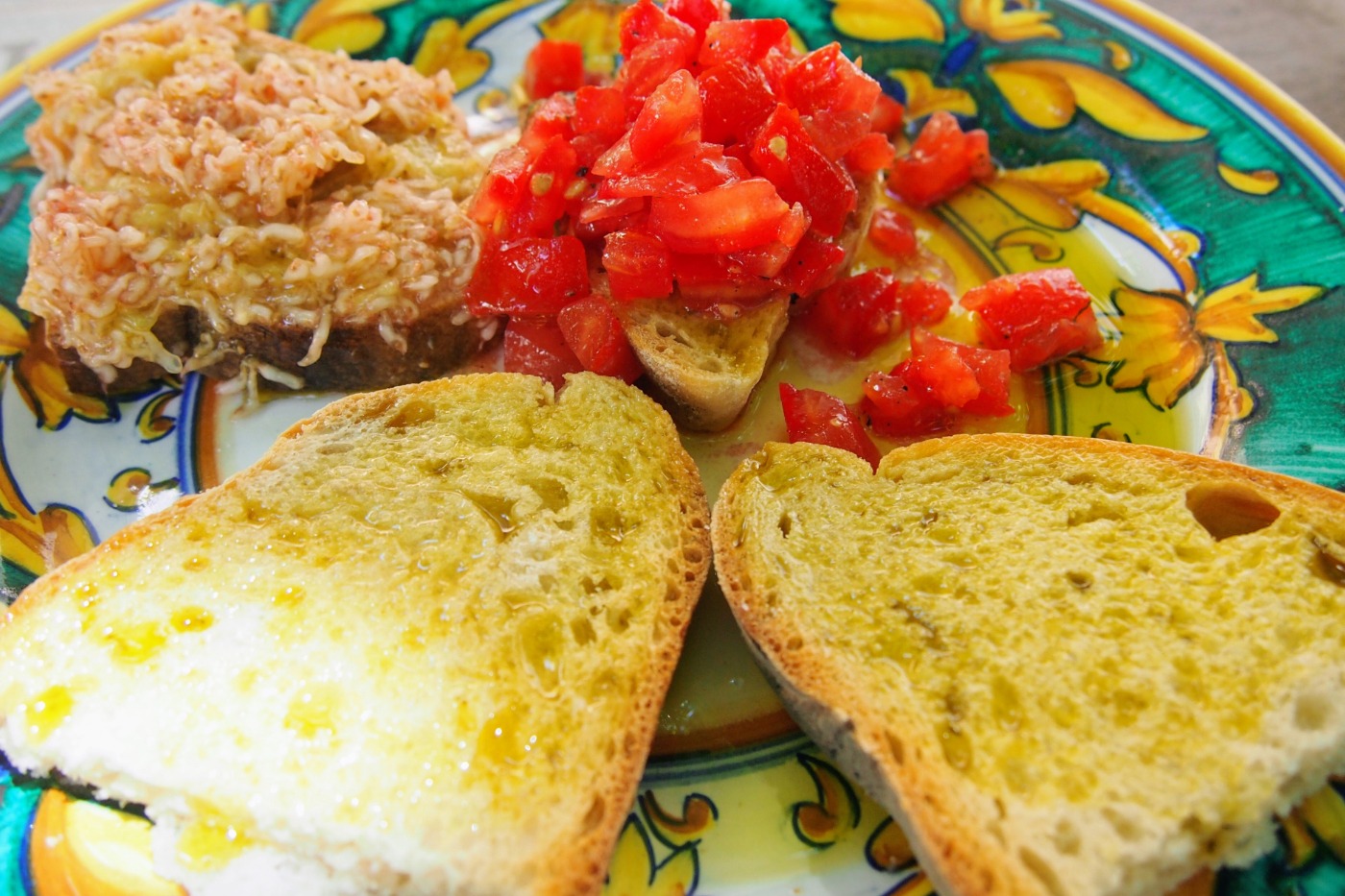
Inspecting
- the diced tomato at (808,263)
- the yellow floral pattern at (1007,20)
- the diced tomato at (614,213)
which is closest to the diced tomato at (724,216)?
the diced tomato at (614,213)

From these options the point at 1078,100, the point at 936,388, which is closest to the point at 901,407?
the point at 936,388

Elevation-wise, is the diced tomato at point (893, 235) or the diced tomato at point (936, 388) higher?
the diced tomato at point (893, 235)

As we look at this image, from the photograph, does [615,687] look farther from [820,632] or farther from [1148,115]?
[1148,115]

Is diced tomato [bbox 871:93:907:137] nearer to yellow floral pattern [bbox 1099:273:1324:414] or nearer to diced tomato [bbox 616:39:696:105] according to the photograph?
diced tomato [bbox 616:39:696:105]

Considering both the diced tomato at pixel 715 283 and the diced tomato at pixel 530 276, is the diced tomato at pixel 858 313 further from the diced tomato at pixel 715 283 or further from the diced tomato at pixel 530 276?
the diced tomato at pixel 530 276

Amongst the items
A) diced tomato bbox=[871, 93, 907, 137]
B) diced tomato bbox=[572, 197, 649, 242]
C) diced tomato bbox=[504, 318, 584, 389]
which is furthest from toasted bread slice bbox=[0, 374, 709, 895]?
diced tomato bbox=[871, 93, 907, 137]

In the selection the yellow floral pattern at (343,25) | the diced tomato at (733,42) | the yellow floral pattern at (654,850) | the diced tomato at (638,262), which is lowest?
the yellow floral pattern at (654,850)

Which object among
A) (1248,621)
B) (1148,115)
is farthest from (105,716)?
(1148,115)
